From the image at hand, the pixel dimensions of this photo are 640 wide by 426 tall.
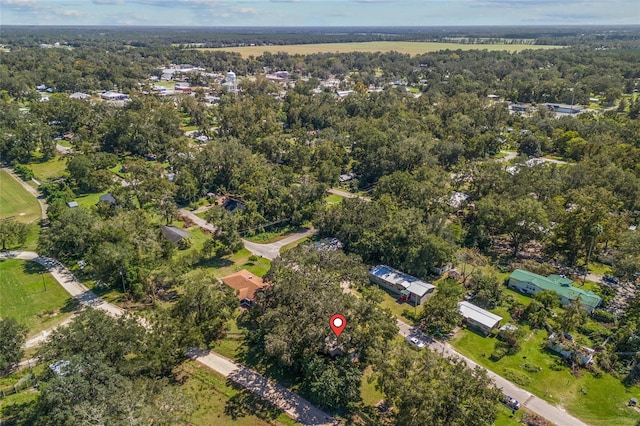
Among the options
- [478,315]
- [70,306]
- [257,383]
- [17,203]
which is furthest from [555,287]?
[17,203]

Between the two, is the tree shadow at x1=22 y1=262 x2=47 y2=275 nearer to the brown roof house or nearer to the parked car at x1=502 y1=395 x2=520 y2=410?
the brown roof house

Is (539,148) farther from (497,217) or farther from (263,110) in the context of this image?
(263,110)

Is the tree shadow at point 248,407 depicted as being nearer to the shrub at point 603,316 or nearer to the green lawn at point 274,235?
the green lawn at point 274,235

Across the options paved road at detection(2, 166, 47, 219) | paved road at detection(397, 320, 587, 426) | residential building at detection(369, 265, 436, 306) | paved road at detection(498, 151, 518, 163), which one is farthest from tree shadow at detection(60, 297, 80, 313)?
paved road at detection(498, 151, 518, 163)

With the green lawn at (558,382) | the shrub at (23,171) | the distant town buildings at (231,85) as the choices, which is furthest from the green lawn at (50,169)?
the green lawn at (558,382)

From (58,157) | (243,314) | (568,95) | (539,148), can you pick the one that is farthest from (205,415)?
(568,95)

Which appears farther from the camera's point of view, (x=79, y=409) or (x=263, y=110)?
(x=263, y=110)
